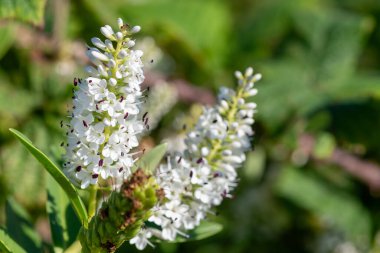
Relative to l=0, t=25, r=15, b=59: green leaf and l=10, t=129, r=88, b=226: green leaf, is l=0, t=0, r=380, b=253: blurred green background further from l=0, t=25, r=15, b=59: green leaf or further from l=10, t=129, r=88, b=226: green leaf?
l=10, t=129, r=88, b=226: green leaf

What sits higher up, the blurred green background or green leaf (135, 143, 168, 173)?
green leaf (135, 143, 168, 173)

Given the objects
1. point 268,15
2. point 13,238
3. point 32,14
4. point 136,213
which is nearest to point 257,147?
point 268,15

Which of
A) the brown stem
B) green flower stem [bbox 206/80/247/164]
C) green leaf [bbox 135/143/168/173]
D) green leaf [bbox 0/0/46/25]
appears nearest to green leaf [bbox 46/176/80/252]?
green leaf [bbox 135/143/168/173]

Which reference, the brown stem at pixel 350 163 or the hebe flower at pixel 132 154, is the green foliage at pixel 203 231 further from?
the brown stem at pixel 350 163

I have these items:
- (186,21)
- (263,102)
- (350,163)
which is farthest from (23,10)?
(350,163)

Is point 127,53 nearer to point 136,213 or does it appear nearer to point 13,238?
point 136,213

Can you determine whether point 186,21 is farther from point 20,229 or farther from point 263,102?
point 20,229
